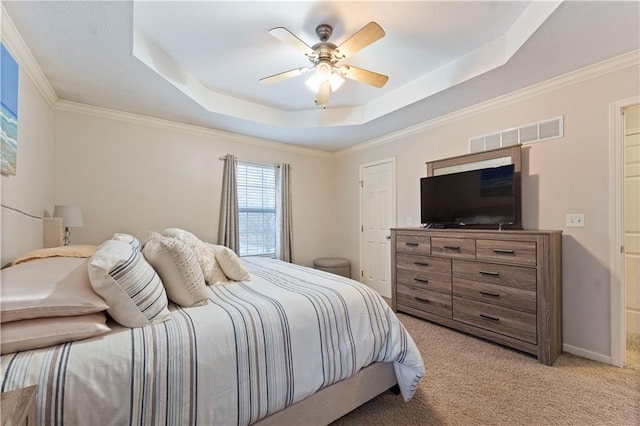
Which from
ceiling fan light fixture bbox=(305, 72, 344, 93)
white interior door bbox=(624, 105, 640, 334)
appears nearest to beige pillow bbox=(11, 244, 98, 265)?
ceiling fan light fixture bbox=(305, 72, 344, 93)

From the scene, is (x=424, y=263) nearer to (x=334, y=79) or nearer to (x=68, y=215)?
(x=334, y=79)

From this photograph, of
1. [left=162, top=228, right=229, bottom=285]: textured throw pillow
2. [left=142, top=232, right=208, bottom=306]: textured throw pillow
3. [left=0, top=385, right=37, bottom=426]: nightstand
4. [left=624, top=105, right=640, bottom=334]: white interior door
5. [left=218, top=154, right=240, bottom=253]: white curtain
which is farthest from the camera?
[left=218, top=154, right=240, bottom=253]: white curtain

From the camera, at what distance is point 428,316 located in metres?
3.03

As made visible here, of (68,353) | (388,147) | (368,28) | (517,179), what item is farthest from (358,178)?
(68,353)

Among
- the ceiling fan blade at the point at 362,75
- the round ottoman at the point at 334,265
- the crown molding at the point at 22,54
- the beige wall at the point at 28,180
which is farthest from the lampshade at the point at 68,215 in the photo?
the round ottoman at the point at 334,265

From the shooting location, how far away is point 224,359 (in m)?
1.19

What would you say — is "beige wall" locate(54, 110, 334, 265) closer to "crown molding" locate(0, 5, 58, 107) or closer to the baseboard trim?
"crown molding" locate(0, 5, 58, 107)

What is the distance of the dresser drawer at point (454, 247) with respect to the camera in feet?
8.74

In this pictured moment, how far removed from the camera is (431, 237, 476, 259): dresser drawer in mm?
2664

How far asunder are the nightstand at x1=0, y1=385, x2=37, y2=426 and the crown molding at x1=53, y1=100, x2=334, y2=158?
3.20 meters

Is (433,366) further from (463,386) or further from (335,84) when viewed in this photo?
(335,84)

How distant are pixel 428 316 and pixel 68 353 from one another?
298cm

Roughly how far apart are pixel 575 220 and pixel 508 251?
2.10 feet

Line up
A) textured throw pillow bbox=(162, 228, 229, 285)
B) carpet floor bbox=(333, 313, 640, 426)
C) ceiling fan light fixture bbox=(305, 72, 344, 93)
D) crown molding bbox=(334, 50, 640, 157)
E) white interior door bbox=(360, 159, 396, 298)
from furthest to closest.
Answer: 1. white interior door bbox=(360, 159, 396, 298)
2. ceiling fan light fixture bbox=(305, 72, 344, 93)
3. crown molding bbox=(334, 50, 640, 157)
4. textured throw pillow bbox=(162, 228, 229, 285)
5. carpet floor bbox=(333, 313, 640, 426)
